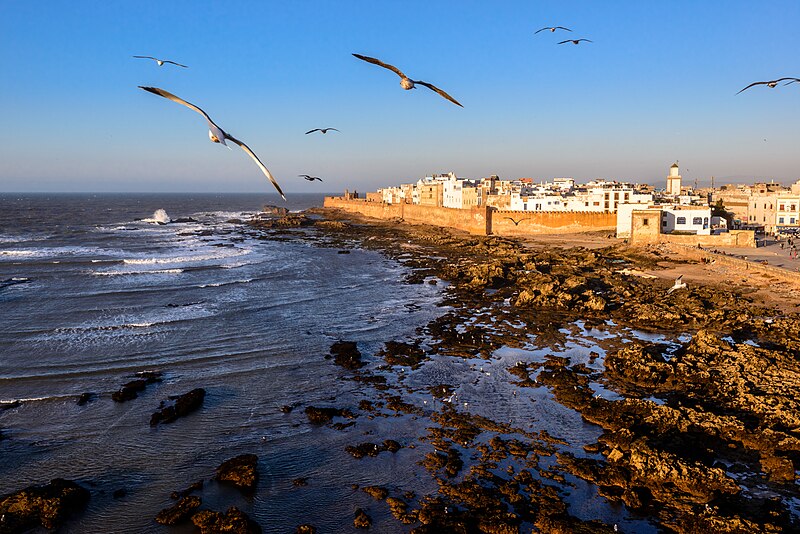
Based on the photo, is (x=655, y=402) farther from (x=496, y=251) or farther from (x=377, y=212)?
(x=377, y=212)

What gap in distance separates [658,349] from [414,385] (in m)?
8.01

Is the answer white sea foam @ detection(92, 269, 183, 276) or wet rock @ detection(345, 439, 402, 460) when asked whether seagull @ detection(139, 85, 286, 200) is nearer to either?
wet rock @ detection(345, 439, 402, 460)

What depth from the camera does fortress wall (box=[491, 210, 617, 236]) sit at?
54125mm

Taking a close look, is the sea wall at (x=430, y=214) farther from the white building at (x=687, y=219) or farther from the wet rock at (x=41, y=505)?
the wet rock at (x=41, y=505)

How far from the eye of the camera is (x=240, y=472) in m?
11.0

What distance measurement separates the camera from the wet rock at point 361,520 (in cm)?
935

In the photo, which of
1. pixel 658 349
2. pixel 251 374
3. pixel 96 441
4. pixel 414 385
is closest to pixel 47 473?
pixel 96 441

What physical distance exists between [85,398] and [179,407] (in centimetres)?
278

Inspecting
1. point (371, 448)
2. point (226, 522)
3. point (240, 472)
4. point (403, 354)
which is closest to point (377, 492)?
point (371, 448)

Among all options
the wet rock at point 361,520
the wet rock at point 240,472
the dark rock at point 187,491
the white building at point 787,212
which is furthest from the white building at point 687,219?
the dark rock at point 187,491

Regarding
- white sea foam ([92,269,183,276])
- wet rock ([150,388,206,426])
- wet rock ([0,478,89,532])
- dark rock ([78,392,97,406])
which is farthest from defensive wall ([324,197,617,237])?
wet rock ([0,478,89,532])

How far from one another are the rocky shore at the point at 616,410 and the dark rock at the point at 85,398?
6.57 meters

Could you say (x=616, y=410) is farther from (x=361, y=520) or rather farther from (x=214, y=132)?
(x=214, y=132)

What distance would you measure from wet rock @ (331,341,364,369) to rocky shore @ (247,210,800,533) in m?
0.07
